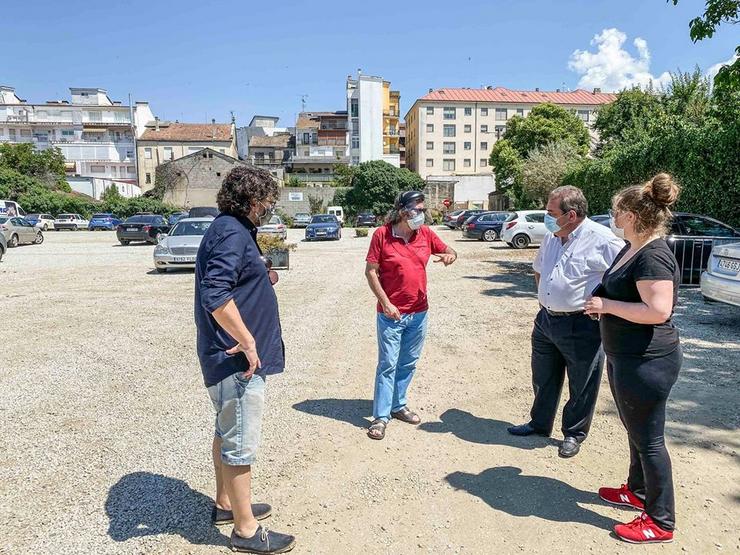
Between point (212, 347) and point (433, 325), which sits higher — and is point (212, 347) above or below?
above

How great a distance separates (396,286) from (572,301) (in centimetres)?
129

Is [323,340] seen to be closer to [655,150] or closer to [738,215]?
[738,215]

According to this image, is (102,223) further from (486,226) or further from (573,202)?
(573,202)

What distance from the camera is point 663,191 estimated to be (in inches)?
99.2

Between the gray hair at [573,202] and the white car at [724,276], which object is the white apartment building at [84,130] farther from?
the gray hair at [573,202]

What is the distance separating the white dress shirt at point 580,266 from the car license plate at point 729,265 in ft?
14.1

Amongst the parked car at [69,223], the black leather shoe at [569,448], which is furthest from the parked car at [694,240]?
the parked car at [69,223]

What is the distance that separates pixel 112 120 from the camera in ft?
261

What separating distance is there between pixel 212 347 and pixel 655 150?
1530cm

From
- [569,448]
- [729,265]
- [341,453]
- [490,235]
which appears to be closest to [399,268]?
[341,453]

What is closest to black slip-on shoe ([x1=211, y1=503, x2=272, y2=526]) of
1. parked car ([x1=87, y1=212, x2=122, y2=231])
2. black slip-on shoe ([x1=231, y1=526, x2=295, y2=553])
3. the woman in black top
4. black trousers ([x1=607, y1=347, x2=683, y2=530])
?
black slip-on shoe ([x1=231, y1=526, x2=295, y2=553])

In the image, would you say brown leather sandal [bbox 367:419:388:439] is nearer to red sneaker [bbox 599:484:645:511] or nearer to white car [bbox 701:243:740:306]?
red sneaker [bbox 599:484:645:511]

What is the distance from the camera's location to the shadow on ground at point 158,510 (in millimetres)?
2844

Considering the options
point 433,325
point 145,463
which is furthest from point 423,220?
point 433,325
